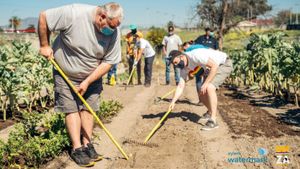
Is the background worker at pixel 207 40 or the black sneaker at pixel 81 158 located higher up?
the background worker at pixel 207 40

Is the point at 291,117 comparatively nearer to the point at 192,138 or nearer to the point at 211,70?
the point at 211,70

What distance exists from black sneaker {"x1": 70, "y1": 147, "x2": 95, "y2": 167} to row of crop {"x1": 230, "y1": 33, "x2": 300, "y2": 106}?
5.25m

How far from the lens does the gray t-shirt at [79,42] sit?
4418 mm

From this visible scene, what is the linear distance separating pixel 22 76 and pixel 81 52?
364cm

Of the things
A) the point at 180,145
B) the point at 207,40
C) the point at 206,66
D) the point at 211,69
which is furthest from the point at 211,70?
the point at 207,40

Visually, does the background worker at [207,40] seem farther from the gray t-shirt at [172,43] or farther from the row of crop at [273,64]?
the gray t-shirt at [172,43]

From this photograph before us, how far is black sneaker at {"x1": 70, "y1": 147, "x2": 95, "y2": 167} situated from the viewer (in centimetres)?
483

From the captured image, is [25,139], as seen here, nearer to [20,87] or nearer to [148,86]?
[20,87]

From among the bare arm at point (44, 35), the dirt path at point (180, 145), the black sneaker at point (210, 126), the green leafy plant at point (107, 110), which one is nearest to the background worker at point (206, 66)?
the black sneaker at point (210, 126)

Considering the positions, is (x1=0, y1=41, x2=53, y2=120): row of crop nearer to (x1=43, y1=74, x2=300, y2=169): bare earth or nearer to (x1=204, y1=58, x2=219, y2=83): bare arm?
(x1=43, y1=74, x2=300, y2=169): bare earth

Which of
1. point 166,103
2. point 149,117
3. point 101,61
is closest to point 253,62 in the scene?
point 166,103

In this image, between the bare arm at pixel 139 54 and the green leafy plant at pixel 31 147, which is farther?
the bare arm at pixel 139 54

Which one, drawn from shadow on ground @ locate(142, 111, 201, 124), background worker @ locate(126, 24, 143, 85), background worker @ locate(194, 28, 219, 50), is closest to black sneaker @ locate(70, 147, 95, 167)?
shadow on ground @ locate(142, 111, 201, 124)

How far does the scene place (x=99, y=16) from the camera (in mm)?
4410
